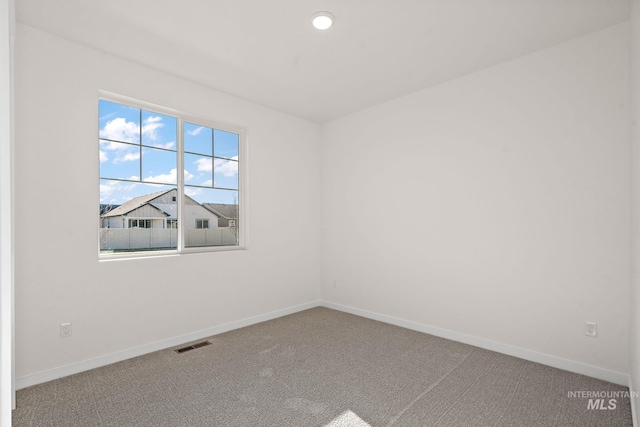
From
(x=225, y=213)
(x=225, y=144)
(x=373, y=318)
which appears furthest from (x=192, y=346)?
(x=225, y=144)

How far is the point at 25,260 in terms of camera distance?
254 cm

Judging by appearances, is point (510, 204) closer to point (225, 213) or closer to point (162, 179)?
point (225, 213)

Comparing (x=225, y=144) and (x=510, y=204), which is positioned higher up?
(x=225, y=144)

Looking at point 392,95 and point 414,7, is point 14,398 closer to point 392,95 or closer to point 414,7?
point 414,7

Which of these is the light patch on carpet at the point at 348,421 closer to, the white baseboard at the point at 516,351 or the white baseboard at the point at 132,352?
the white baseboard at the point at 516,351

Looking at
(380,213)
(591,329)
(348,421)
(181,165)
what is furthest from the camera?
(380,213)

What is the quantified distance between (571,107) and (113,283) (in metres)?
4.16

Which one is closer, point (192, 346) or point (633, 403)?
point (633, 403)

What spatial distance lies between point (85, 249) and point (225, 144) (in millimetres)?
1832

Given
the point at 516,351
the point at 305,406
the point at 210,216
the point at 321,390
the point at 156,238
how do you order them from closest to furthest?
the point at 305,406, the point at 321,390, the point at 516,351, the point at 156,238, the point at 210,216

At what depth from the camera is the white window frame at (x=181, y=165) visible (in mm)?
3031

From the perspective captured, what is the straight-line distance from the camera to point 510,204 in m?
3.10

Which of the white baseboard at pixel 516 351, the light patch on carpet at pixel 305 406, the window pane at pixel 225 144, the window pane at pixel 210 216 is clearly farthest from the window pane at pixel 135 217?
the white baseboard at pixel 516 351

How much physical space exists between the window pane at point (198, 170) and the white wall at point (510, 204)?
1848 mm
